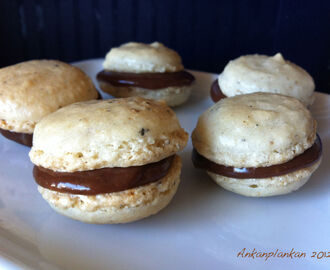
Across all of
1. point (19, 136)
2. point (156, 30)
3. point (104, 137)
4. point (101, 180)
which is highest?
point (104, 137)

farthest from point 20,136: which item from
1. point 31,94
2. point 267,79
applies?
point 267,79

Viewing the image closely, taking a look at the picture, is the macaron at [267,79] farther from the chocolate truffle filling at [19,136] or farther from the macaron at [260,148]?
the chocolate truffle filling at [19,136]

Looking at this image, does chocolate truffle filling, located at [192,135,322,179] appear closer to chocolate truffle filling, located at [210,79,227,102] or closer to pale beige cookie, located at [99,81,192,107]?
chocolate truffle filling, located at [210,79,227,102]

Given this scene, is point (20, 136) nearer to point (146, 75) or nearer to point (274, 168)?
point (146, 75)

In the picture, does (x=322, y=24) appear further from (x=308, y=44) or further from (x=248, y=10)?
(x=248, y=10)

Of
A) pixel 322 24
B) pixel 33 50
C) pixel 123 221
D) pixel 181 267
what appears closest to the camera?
pixel 181 267

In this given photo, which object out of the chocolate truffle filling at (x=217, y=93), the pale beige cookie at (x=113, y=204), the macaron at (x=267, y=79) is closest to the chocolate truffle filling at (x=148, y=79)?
the chocolate truffle filling at (x=217, y=93)

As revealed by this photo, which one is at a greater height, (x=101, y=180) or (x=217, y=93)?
(x=101, y=180)

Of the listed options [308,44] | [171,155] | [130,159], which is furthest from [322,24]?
[130,159]
